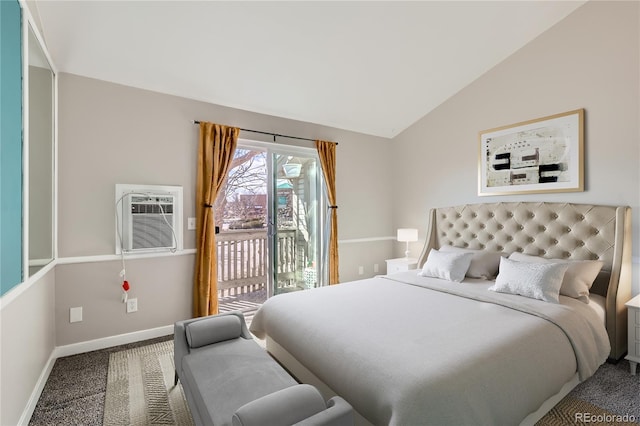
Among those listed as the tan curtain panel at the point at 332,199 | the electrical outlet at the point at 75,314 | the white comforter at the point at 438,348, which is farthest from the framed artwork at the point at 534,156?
the electrical outlet at the point at 75,314

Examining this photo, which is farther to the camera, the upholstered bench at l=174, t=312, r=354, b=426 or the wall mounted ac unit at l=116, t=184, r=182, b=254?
the wall mounted ac unit at l=116, t=184, r=182, b=254

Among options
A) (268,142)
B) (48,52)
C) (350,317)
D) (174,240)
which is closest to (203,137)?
(268,142)

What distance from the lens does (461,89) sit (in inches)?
149

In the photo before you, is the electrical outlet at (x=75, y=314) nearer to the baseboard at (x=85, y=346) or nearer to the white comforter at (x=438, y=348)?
the baseboard at (x=85, y=346)

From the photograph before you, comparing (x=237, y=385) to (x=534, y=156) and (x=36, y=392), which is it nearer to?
(x=36, y=392)

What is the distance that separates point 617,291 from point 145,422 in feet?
11.4

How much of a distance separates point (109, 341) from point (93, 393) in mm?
802

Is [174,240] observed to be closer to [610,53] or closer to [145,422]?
[145,422]

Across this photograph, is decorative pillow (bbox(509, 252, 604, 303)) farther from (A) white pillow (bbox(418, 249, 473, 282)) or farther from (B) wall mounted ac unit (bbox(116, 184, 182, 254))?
(B) wall mounted ac unit (bbox(116, 184, 182, 254))

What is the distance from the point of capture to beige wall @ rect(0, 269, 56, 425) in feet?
4.96

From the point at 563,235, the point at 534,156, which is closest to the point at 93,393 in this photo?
the point at 563,235

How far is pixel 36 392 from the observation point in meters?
1.99

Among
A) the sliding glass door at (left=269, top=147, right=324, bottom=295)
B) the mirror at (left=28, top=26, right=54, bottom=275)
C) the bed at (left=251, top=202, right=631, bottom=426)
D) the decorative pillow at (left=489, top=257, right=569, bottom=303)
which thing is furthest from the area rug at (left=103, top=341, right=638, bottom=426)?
the sliding glass door at (left=269, top=147, right=324, bottom=295)

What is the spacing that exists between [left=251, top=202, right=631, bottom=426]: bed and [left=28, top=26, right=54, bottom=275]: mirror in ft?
5.29
